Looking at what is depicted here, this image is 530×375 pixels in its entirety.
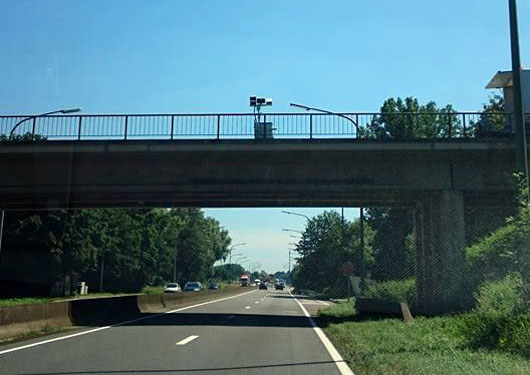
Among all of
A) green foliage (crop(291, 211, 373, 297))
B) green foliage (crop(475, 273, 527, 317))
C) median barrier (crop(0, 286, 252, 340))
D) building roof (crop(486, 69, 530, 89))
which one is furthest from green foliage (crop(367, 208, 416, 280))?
green foliage (crop(475, 273, 527, 317))

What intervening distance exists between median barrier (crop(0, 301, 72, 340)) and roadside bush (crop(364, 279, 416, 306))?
1490cm

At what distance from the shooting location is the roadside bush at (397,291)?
2829 centimetres

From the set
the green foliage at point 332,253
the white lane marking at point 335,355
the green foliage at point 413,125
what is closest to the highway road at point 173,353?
the white lane marking at point 335,355

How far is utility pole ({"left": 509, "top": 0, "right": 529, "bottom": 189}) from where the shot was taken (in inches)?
535

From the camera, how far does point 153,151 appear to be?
2362 centimetres

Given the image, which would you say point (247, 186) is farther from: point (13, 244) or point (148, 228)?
point (148, 228)

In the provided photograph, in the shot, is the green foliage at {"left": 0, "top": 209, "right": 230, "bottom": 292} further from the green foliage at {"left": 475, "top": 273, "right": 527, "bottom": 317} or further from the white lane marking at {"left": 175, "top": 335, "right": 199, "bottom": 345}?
the green foliage at {"left": 475, "top": 273, "right": 527, "bottom": 317}

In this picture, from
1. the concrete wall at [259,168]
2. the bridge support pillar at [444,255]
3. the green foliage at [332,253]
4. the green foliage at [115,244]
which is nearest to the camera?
the bridge support pillar at [444,255]

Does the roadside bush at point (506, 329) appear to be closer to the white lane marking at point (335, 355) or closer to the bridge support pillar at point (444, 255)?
the white lane marking at point (335, 355)

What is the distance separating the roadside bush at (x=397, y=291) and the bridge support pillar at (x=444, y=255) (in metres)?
2.59

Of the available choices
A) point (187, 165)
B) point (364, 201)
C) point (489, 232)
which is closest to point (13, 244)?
point (187, 165)

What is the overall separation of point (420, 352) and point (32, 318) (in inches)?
432

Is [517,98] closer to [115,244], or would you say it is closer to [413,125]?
[413,125]

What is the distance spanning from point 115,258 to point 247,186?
185 feet
